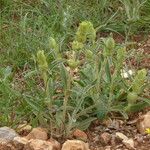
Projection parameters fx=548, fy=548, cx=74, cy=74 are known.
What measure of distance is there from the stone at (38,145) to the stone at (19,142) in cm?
2

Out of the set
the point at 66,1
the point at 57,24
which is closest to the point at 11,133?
the point at 57,24

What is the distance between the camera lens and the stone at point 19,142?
212 cm

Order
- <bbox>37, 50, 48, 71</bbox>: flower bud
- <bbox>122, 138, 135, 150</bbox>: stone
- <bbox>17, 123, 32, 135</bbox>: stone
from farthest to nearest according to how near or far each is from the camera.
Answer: <bbox>17, 123, 32, 135</bbox>: stone, <bbox>122, 138, 135, 150</bbox>: stone, <bbox>37, 50, 48, 71</bbox>: flower bud

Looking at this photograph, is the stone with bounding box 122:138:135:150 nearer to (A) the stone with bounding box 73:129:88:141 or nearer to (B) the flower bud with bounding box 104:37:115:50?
(A) the stone with bounding box 73:129:88:141

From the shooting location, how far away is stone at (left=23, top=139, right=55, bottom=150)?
2064mm

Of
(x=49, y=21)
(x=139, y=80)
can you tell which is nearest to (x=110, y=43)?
(x=139, y=80)

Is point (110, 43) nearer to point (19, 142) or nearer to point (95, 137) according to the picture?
point (95, 137)

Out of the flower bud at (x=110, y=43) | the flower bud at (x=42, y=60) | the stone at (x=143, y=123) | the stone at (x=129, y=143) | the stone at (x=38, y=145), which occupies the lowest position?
the stone at (x=129, y=143)

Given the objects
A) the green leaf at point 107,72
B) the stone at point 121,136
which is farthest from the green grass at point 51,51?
the stone at point 121,136

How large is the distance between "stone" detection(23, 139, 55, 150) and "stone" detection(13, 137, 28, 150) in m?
0.02

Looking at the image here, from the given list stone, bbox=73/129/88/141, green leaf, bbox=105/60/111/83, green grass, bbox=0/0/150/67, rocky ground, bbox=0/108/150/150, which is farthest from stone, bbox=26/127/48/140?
green grass, bbox=0/0/150/67

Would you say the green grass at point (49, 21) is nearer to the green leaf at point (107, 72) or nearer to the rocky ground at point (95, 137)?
the green leaf at point (107, 72)

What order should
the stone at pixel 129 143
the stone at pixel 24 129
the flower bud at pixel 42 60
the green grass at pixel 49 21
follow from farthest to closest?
the green grass at pixel 49 21 → the stone at pixel 24 129 → the stone at pixel 129 143 → the flower bud at pixel 42 60

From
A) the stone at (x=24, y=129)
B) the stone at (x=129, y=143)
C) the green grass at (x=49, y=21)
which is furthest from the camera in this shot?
the green grass at (x=49, y=21)
